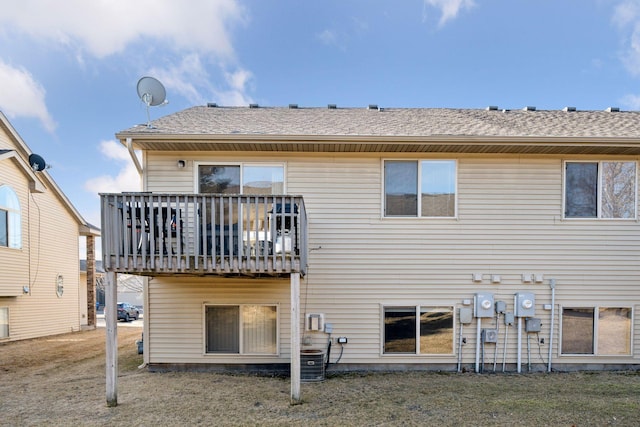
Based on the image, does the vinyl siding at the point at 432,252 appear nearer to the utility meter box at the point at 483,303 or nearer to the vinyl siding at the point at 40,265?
the utility meter box at the point at 483,303

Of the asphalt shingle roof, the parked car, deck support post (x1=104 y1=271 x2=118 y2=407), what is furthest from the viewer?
the parked car

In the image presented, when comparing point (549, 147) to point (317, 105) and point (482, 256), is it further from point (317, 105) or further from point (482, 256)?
point (317, 105)

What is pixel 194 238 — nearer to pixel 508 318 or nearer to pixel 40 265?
pixel 508 318

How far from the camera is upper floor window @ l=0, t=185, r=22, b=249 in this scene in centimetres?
1058

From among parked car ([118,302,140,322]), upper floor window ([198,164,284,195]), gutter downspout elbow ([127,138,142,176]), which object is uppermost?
gutter downspout elbow ([127,138,142,176])

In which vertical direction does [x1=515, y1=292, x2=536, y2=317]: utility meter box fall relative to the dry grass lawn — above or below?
above

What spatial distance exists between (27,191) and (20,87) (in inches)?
320

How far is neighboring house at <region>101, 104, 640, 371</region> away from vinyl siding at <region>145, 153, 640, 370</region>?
25 mm

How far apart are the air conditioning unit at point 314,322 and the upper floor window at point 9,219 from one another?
366 inches

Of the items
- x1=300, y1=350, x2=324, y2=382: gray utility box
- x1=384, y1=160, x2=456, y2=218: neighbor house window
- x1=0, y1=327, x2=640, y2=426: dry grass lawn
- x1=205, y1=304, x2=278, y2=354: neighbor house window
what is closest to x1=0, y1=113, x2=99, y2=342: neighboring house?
x1=0, y1=327, x2=640, y2=426: dry grass lawn

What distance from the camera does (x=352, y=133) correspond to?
705 centimetres

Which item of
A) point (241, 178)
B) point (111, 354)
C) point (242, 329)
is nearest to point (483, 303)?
point (242, 329)

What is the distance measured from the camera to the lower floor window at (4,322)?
11.1 meters

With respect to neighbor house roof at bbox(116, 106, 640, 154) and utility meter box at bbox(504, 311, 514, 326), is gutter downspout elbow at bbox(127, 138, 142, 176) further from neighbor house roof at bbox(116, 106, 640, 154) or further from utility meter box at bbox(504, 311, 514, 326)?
utility meter box at bbox(504, 311, 514, 326)
